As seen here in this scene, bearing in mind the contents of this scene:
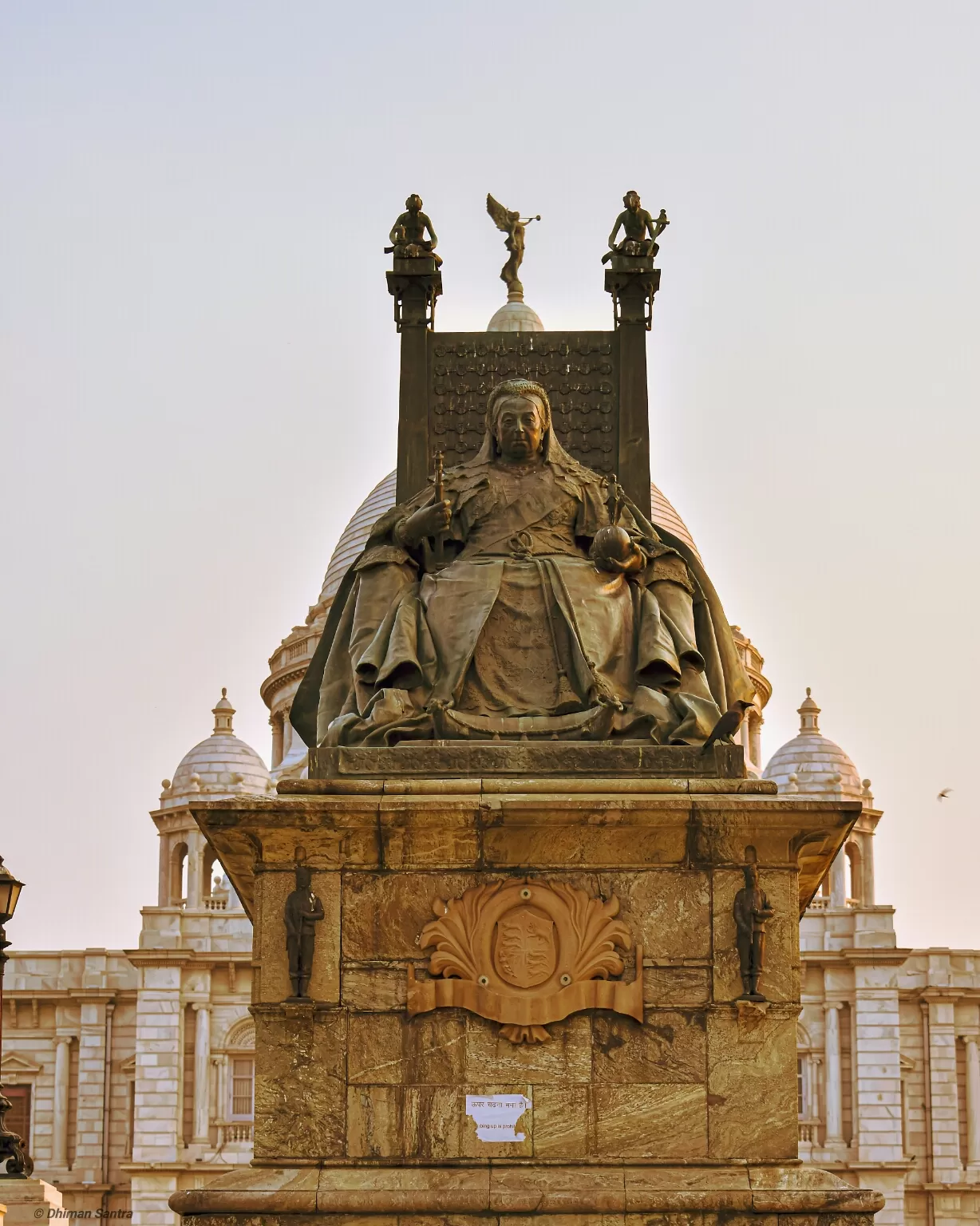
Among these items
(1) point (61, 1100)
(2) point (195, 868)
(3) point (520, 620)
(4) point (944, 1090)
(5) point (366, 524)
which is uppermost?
(5) point (366, 524)

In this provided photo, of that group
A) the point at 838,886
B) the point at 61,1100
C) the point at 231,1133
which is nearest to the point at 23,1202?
the point at 231,1133

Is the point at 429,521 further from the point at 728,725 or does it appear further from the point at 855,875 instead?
the point at 855,875

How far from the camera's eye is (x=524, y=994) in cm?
1291

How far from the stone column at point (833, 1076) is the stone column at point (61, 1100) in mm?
19223

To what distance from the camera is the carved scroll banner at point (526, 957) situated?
12875 millimetres

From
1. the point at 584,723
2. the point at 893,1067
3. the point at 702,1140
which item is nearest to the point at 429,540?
the point at 584,723

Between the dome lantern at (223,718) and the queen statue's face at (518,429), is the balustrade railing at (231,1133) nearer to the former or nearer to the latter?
the dome lantern at (223,718)

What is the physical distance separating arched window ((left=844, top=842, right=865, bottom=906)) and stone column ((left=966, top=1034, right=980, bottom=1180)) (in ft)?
18.7

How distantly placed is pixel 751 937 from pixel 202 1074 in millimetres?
50784

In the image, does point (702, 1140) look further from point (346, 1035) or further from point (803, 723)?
point (803, 723)

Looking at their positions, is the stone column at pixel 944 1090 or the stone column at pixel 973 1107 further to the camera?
the stone column at pixel 973 1107

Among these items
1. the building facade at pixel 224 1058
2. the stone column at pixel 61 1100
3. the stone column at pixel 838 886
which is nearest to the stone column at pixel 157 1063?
the building facade at pixel 224 1058

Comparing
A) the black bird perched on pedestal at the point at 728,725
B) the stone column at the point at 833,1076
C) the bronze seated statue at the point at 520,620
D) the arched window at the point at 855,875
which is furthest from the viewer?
the arched window at the point at 855,875

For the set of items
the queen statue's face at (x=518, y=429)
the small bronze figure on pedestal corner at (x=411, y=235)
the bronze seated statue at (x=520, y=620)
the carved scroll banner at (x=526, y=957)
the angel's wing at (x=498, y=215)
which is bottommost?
the carved scroll banner at (x=526, y=957)
